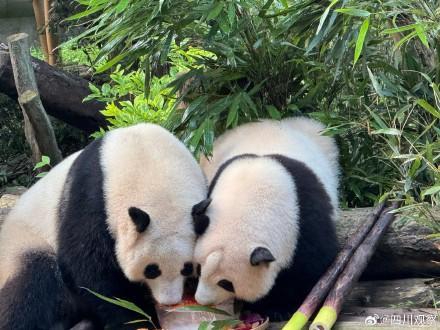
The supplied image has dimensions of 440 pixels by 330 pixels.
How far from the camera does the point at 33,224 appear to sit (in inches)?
163

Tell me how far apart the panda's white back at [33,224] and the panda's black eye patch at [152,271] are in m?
0.68

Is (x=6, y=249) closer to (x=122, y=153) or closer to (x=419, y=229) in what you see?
(x=122, y=153)

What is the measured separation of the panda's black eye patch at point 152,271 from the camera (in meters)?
3.60

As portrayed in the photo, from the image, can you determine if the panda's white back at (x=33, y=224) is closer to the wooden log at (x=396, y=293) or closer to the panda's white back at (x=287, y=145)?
the panda's white back at (x=287, y=145)

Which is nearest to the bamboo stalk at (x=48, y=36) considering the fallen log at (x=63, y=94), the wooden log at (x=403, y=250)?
the fallen log at (x=63, y=94)

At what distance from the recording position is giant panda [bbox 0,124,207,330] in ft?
11.8

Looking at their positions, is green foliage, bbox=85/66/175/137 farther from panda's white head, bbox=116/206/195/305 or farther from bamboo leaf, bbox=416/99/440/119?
bamboo leaf, bbox=416/99/440/119

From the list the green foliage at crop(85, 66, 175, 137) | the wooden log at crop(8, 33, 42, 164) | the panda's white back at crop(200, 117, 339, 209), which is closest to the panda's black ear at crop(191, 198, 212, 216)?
the panda's white back at crop(200, 117, 339, 209)

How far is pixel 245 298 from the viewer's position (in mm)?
3611

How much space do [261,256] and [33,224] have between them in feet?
5.02

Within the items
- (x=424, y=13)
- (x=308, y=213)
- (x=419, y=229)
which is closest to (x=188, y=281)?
(x=308, y=213)

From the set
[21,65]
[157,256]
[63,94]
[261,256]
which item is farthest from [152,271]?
[63,94]

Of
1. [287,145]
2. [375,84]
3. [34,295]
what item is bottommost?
[34,295]

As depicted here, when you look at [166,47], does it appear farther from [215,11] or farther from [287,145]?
[287,145]
